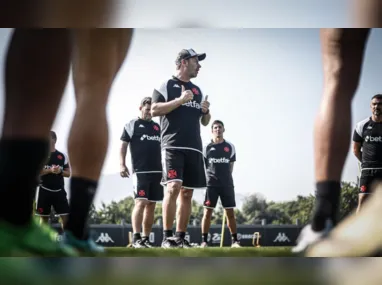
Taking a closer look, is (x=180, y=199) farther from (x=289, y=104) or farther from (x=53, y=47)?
(x=53, y=47)

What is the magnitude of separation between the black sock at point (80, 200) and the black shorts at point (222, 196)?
1.76 feet

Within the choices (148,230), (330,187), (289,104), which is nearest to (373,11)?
(289,104)

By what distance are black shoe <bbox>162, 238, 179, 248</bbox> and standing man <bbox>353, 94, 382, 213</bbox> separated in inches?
33.7

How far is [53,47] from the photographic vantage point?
1.84 m

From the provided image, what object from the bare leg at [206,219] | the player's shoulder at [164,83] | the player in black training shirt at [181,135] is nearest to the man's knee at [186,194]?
the player in black training shirt at [181,135]

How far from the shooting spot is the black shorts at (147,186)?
2.36 meters

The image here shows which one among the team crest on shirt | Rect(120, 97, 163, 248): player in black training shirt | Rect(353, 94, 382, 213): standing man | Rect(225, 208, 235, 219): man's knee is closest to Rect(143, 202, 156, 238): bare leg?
Rect(120, 97, 163, 248): player in black training shirt

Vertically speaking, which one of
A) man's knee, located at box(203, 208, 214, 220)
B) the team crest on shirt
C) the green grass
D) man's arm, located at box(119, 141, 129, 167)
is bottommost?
the green grass

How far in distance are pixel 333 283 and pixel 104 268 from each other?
0.79m

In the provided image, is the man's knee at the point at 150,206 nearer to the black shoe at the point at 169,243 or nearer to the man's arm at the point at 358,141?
the black shoe at the point at 169,243

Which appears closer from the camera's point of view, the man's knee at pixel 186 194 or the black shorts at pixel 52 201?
the black shorts at pixel 52 201

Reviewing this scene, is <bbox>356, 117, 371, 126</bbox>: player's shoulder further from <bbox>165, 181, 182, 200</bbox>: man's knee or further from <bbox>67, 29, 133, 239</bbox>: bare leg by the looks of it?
→ <bbox>67, 29, 133, 239</bbox>: bare leg

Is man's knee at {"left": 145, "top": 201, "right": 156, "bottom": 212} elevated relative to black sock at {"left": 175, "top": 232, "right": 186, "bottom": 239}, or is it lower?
elevated

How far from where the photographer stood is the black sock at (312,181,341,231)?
2096 millimetres
